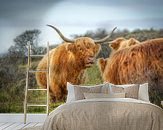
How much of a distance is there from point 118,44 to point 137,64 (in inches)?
22.5

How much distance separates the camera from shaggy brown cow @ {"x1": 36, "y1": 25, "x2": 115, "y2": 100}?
7.09 meters

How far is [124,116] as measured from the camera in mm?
4535

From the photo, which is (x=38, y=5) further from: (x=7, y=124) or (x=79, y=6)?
(x=7, y=124)

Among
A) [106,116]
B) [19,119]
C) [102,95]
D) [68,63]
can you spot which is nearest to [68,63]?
[68,63]

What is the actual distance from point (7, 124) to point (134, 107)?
319 cm

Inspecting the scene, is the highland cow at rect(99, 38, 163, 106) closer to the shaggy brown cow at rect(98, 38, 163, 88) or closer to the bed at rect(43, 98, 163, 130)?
the shaggy brown cow at rect(98, 38, 163, 88)

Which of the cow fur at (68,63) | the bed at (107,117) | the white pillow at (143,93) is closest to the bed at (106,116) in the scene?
the bed at (107,117)

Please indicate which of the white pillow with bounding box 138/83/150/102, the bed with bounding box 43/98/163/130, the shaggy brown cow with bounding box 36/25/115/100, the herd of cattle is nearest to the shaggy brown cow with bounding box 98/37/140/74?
the herd of cattle

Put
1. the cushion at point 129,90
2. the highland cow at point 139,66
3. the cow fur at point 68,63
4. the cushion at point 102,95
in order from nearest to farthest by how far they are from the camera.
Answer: the cushion at point 102,95
the cushion at point 129,90
the highland cow at point 139,66
the cow fur at point 68,63

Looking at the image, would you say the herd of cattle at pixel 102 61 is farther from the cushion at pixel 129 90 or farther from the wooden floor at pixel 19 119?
the cushion at pixel 129 90

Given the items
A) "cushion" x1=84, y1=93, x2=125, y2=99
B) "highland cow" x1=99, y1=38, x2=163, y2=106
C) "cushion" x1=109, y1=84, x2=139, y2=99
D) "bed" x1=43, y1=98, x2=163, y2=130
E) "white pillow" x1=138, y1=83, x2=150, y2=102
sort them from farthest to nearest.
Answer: "highland cow" x1=99, y1=38, x2=163, y2=106
"white pillow" x1=138, y1=83, x2=150, y2=102
"cushion" x1=109, y1=84, x2=139, y2=99
"cushion" x1=84, y1=93, x2=125, y2=99
"bed" x1=43, y1=98, x2=163, y2=130

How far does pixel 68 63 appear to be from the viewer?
7.09 meters

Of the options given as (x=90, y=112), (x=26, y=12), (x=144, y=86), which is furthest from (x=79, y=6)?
(x=90, y=112)

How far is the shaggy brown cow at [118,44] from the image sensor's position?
23.3 ft
